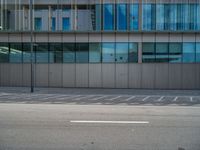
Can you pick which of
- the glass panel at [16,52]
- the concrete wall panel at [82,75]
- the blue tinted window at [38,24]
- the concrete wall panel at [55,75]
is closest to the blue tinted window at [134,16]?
the concrete wall panel at [82,75]

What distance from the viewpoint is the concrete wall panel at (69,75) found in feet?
136

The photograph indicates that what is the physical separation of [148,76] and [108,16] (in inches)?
330

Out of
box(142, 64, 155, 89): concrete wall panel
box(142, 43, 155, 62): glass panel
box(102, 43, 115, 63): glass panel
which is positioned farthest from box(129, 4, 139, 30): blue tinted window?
box(142, 64, 155, 89): concrete wall panel

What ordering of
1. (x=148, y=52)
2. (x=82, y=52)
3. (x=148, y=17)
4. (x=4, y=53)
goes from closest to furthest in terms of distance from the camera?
(x=148, y=52) < (x=148, y=17) < (x=82, y=52) < (x=4, y=53)

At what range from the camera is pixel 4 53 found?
138ft

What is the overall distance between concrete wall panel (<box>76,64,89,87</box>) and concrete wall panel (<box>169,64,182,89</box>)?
381 inches

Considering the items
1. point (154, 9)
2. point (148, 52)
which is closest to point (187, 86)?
point (148, 52)

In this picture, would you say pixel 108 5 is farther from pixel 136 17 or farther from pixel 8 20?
pixel 8 20

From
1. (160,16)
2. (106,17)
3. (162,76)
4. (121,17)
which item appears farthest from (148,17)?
(162,76)

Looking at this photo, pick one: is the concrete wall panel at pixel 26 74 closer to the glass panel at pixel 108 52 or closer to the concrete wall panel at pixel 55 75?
the concrete wall panel at pixel 55 75

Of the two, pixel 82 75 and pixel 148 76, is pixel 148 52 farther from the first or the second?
pixel 82 75

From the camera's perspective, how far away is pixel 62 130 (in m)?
10.1

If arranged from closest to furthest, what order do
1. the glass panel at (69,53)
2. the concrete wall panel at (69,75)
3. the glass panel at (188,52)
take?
1. the glass panel at (188,52)
2. the concrete wall panel at (69,75)
3. the glass panel at (69,53)

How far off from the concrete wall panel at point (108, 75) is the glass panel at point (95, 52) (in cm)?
111
